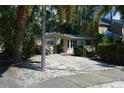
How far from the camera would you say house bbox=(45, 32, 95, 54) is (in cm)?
3105

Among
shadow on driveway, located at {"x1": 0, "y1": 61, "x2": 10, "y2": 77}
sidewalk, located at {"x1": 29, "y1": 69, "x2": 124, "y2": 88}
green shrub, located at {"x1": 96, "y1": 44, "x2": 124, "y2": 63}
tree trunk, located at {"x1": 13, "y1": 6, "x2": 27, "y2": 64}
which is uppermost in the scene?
tree trunk, located at {"x1": 13, "y1": 6, "x2": 27, "y2": 64}

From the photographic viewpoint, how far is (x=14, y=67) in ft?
46.0

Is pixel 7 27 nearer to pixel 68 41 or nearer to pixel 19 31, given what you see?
pixel 19 31

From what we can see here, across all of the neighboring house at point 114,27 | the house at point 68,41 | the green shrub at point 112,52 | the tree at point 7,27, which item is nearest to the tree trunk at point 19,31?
the tree at point 7,27

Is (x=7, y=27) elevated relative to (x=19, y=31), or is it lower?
elevated

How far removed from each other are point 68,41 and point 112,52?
1293 centimetres

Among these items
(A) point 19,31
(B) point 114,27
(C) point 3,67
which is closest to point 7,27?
(A) point 19,31

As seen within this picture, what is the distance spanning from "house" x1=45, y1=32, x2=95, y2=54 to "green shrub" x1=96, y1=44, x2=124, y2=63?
10.3 meters

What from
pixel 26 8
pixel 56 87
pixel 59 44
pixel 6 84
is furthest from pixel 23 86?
pixel 59 44

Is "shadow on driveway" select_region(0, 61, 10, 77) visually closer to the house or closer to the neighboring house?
the house

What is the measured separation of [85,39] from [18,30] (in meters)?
18.4

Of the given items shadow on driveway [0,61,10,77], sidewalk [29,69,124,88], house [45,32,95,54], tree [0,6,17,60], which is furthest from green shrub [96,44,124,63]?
house [45,32,95,54]

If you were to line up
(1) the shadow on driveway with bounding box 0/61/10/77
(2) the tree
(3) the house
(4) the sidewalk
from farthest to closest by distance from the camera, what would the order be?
1. (3) the house
2. (2) the tree
3. (1) the shadow on driveway with bounding box 0/61/10/77
4. (4) the sidewalk

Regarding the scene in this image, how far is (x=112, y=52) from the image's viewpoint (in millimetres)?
18859
